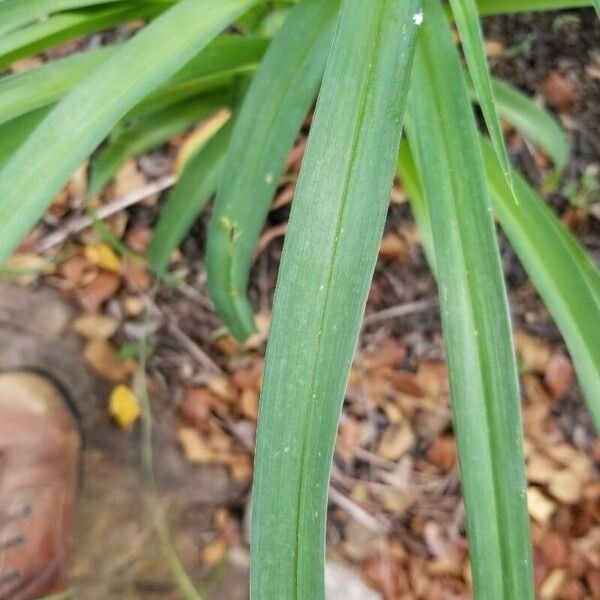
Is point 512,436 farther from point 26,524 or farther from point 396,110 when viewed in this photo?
point 26,524

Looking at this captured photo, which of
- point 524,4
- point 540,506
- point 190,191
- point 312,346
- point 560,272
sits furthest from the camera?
point 540,506

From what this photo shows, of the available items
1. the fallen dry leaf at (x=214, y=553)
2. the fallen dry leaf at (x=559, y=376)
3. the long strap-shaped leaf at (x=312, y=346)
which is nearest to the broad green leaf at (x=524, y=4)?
the long strap-shaped leaf at (x=312, y=346)

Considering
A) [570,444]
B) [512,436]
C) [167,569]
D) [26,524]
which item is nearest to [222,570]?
[167,569]

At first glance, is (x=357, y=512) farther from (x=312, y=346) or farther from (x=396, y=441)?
(x=312, y=346)

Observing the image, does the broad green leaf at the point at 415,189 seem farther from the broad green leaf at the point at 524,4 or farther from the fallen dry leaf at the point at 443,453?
the fallen dry leaf at the point at 443,453

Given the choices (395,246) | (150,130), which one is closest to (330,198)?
(150,130)
